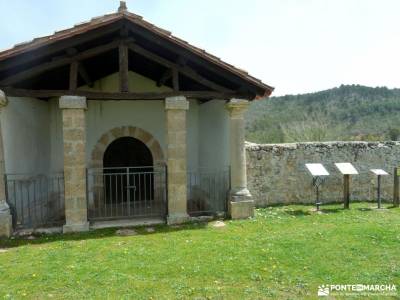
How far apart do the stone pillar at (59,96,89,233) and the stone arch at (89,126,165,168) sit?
2334 millimetres

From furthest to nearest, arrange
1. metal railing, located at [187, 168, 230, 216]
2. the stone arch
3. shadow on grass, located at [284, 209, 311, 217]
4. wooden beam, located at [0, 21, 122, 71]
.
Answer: the stone arch, metal railing, located at [187, 168, 230, 216], shadow on grass, located at [284, 209, 311, 217], wooden beam, located at [0, 21, 122, 71]

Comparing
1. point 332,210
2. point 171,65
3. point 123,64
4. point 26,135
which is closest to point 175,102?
point 171,65

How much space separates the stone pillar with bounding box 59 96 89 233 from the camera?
20.1 feet

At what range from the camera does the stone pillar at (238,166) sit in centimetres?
704

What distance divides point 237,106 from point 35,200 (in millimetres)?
5095

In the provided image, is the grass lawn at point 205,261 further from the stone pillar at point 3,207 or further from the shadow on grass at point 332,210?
the shadow on grass at point 332,210

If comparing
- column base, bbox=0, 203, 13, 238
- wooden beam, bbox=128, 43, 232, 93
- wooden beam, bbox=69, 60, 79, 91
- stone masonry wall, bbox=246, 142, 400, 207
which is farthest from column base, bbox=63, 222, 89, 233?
stone masonry wall, bbox=246, 142, 400, 207

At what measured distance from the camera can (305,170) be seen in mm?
9312

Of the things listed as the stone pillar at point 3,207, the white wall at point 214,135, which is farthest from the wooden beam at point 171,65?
the stone pillar at point 3,207

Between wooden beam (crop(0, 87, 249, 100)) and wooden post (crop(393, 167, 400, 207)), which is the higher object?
wooden beam (crop(0, 87, 249, 100))

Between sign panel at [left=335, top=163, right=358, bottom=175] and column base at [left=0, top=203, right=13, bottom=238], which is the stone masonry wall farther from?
column base at [left=0, top=203, right=13, bottom=238]

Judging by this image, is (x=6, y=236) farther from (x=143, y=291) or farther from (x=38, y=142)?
(x=143, y=291)

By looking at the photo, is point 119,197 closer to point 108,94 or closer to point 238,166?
point 108,94

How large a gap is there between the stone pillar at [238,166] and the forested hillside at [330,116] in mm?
23664
